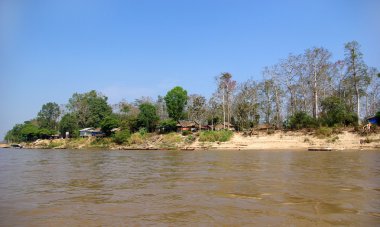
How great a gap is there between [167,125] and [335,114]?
95.1 ft

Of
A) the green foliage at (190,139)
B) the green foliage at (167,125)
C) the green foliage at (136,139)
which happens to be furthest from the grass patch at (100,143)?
the green foliage at (190,139)

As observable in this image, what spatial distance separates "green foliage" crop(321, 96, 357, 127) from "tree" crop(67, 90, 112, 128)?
51667mm

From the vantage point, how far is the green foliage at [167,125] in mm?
57344

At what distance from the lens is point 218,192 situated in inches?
360

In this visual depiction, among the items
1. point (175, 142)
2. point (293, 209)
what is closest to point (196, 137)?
point (175, 142)

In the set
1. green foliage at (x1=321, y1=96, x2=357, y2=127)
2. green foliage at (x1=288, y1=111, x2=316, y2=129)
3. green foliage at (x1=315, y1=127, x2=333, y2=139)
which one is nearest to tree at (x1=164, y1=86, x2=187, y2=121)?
green foliage at (x1=288, y1=111, x2=316, y2=129)

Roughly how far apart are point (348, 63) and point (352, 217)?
131ft

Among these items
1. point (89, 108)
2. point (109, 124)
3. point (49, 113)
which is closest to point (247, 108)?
point (109, 124)

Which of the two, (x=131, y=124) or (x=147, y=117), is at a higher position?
(x=147, y=117)

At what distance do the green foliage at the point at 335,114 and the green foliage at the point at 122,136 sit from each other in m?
32.8

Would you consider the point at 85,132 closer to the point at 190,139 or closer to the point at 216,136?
the point at 190,139

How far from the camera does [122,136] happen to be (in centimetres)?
5656

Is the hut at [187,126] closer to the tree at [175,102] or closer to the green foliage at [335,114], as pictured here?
the tree at [175,102]

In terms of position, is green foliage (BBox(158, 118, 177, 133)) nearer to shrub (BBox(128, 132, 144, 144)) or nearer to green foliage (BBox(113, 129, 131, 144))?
shrub (BBox(128, 132, 144, 144))
